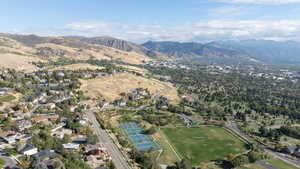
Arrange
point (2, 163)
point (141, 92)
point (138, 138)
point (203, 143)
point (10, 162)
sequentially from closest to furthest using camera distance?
1. point (2, 163)
2. point (10, 162)
3. point (138, 138)
4. point (203, 143)
5. point (141, 92)

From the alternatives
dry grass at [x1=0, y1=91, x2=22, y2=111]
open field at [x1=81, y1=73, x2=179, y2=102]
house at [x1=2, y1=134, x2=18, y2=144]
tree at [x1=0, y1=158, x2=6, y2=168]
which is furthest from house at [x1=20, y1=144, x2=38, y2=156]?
open field at [x1=81, y1=73, x2=179, y2=102]

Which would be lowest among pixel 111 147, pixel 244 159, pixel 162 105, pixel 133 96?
pixel 111 147

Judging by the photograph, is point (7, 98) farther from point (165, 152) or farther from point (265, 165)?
point (265, 165)

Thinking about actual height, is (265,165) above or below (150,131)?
below

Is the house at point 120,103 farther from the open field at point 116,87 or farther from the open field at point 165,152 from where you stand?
the open field at point 165,152

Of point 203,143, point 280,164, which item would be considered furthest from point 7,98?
point 280,164

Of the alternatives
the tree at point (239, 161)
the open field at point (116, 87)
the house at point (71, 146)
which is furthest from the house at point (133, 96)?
the tree at point (239, 161)

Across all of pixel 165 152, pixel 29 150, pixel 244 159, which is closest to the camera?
pixel 29 150

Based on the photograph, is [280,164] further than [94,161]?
Yes
